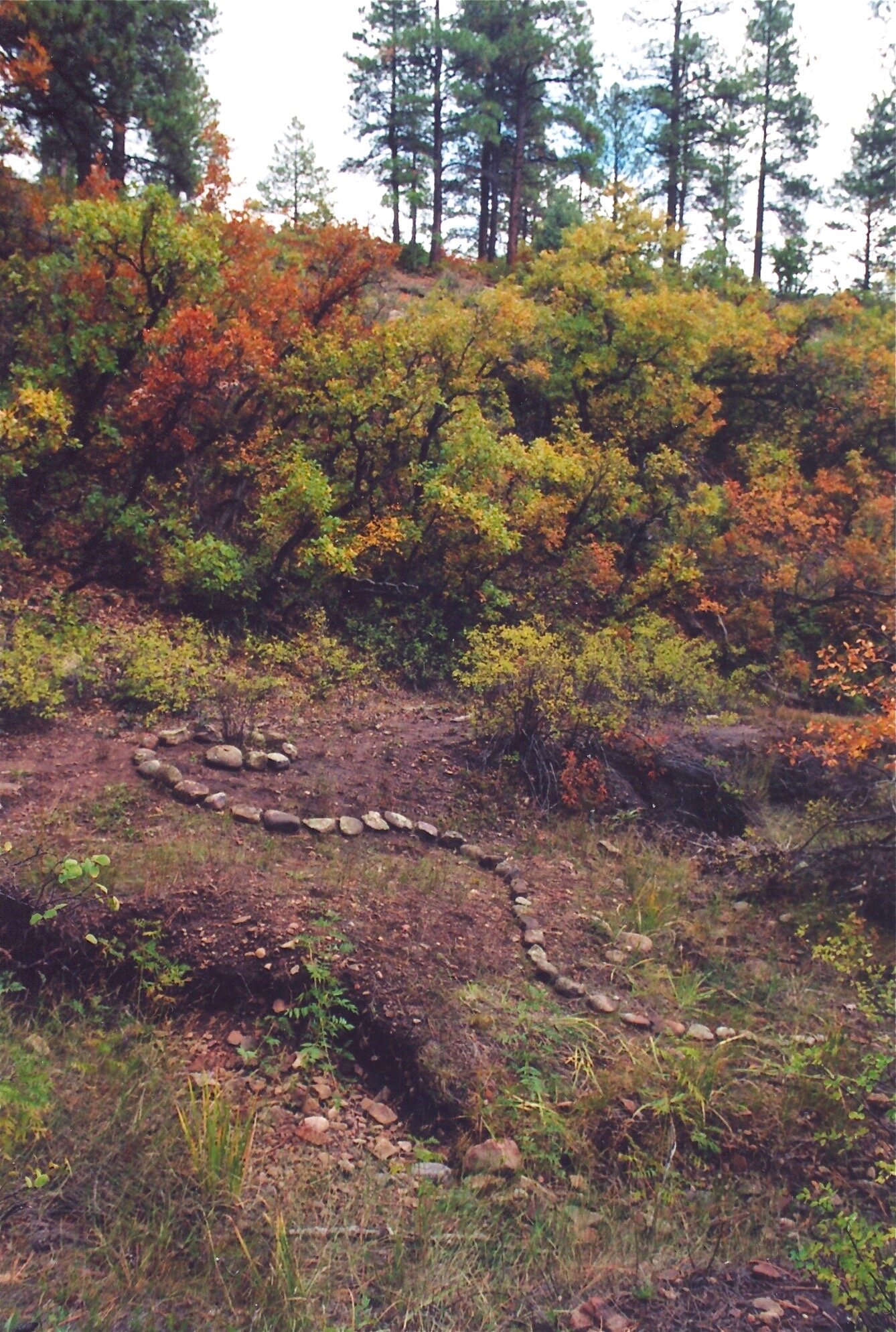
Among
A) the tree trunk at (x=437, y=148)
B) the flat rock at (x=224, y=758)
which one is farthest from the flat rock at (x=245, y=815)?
the tree trunk at (x=437, y=148)

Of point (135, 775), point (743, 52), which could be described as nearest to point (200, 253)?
point (135, 775)

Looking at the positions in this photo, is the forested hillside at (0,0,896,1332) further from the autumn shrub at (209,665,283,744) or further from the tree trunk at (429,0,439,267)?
the tree trunk at (429,0,439,267)

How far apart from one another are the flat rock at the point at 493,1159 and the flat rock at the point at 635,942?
174 cm

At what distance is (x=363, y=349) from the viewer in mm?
9742

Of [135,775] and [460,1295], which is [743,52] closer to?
[135,775]

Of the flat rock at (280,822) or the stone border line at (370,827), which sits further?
the flat rock at (280,822)

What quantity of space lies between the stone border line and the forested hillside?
4 cm

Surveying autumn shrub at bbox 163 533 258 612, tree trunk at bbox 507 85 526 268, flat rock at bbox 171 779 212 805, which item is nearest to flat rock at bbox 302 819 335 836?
flat rock at bbox 171 779 212 805

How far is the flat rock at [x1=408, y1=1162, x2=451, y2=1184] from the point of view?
3127 millimetres

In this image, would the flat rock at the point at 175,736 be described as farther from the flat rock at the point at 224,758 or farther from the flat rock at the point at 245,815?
the flat rock at the point at 245,815

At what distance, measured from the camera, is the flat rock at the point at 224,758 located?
590cm

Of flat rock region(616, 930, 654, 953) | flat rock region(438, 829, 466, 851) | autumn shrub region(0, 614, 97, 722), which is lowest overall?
flat rock region(616, 930, 654, 953)

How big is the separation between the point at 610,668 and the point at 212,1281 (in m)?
5.60

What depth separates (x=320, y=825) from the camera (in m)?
5.35
